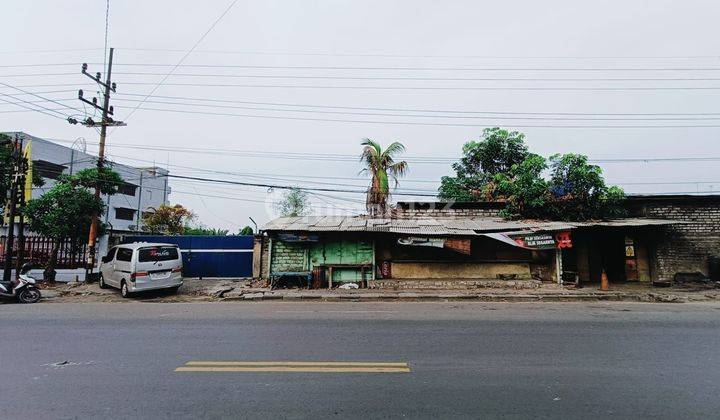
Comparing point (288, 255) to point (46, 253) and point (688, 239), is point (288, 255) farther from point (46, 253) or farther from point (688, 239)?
point (688, 239)

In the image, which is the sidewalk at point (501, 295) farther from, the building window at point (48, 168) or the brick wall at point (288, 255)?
the building window at point (48, 168)

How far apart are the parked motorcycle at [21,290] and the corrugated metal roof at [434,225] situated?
7449 mm

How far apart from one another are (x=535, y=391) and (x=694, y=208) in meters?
15.5

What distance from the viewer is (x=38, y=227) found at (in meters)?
14.6

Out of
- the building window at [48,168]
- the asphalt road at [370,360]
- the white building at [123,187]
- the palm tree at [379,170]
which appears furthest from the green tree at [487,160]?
the building window at [48,168]

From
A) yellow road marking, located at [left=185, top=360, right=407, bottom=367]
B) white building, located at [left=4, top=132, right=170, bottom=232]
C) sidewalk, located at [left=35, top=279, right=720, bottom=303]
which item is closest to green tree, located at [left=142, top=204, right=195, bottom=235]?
white building, located at [left=4, top=132, right=170, bottom=232]

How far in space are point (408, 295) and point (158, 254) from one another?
847cm

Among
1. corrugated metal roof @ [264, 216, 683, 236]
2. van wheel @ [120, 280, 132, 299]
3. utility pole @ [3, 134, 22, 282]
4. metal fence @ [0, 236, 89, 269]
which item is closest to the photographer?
van wheel @ [120, 280, 132, 299]

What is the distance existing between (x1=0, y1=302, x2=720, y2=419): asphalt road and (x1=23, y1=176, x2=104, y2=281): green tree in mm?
6554

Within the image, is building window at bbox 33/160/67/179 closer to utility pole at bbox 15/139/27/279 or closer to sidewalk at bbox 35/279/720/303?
utility pole at bbox 15/139/27/279

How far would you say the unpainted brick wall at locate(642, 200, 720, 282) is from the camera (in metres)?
14.5

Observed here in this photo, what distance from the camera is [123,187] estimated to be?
3164cm

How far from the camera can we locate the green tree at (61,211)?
A: 569 inches

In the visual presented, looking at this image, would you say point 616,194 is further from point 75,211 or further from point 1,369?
point 75,211
